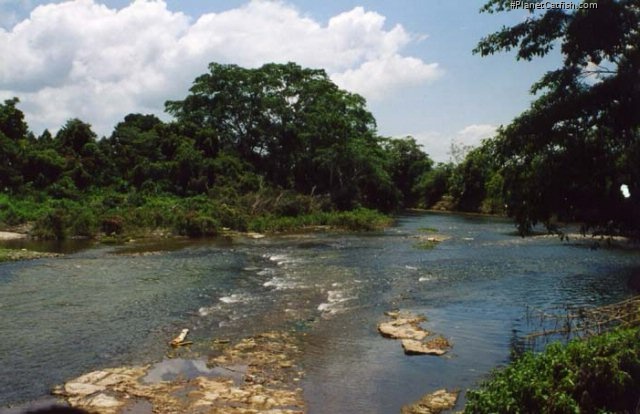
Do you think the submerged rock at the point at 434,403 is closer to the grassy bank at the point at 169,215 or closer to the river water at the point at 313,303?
the river water at the point at 313,303

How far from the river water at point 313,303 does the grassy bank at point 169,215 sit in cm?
572

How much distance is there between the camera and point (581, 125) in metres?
17.1

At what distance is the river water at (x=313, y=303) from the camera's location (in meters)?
13.4

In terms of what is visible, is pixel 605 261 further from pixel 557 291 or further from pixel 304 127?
pixel 304 127

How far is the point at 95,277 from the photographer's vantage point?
82.6ft

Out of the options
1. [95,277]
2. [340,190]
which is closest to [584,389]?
[95,277]

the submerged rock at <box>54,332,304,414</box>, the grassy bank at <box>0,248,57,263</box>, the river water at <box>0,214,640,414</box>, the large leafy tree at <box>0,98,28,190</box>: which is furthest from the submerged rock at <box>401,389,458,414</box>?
the large leafy tree at <box>0,98,28,190</box>

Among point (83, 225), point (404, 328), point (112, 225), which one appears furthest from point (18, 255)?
point (404, 328)

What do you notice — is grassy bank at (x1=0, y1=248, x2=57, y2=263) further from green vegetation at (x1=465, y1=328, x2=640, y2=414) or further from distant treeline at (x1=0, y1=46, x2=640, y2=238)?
green vegetation at (x1=465, y1=328, x2=640, y2=414)

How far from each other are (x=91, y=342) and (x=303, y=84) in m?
54.5

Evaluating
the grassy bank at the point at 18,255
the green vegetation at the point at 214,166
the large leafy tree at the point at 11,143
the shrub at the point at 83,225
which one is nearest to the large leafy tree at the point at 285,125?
the green vegetation at the point at 214,166

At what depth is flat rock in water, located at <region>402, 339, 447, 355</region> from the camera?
583 inches

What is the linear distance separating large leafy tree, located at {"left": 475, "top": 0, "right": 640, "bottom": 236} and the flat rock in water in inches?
221

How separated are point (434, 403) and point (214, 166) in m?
47.5
